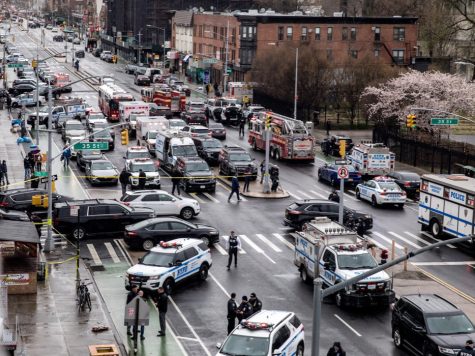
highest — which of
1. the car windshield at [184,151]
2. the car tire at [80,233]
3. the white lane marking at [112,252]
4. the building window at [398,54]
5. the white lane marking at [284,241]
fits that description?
the building window at [398,54]

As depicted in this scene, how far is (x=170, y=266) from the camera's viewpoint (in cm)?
3500

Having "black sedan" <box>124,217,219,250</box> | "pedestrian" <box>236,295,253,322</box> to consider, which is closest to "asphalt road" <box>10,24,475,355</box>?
"black sedan" <box>124,217,219,250</box>

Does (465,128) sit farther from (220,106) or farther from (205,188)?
(205,188)

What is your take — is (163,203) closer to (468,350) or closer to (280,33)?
(468,350)

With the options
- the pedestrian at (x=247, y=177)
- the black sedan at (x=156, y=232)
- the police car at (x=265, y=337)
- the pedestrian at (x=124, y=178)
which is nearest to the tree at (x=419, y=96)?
the pedestrian at (x=247, y=177)

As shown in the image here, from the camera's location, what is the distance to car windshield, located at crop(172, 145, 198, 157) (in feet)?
201

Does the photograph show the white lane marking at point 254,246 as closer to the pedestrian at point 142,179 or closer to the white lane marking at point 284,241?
the white lane marking at point 284,241

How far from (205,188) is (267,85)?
4237 cm

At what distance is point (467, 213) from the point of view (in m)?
42.3

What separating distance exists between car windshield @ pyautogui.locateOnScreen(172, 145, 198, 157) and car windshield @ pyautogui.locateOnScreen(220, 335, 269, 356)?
36.2 meters

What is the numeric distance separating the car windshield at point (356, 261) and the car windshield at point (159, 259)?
6046 mm

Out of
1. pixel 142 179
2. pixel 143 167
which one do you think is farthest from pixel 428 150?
pixel 142 179

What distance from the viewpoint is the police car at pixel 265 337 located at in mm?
25203

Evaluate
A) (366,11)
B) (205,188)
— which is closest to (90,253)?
(205,188)
